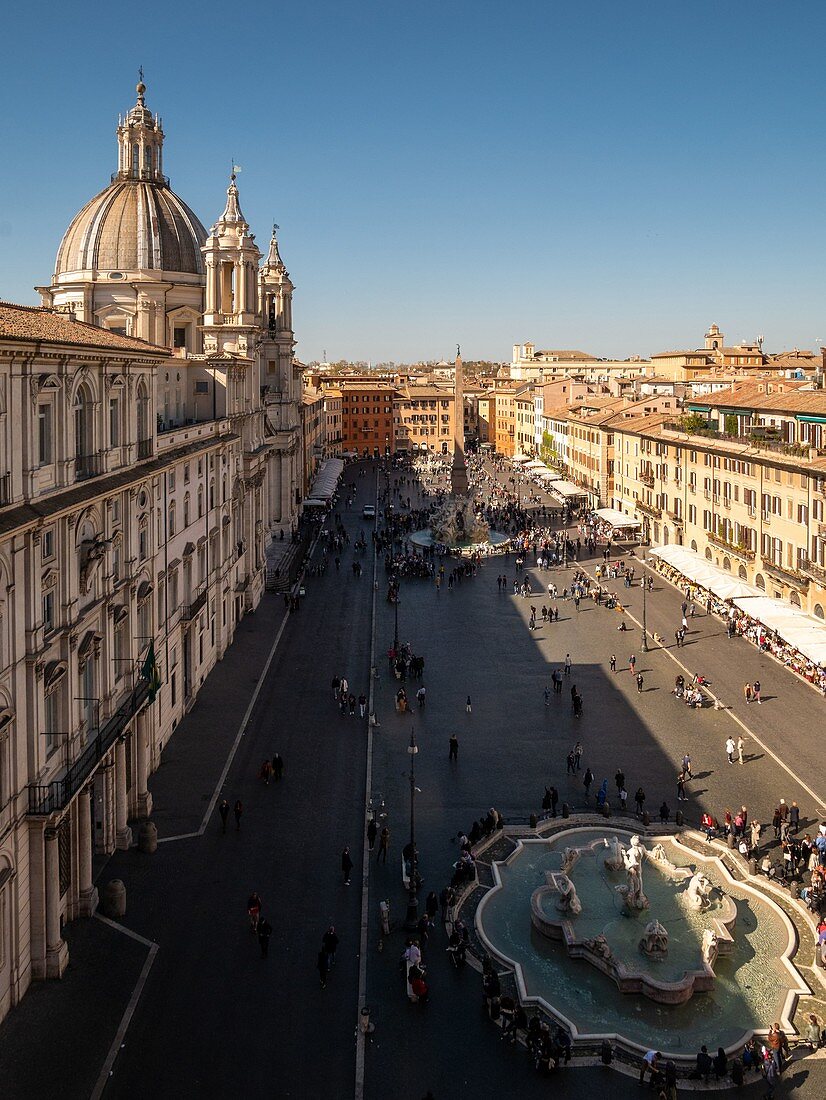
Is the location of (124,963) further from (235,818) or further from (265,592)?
(265,592)

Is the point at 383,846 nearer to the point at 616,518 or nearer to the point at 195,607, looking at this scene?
the point at 195,607

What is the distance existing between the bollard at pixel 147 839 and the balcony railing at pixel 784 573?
29.9 meters

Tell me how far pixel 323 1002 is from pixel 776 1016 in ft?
25.9

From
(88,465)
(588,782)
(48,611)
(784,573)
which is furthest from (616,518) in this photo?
(48,611)

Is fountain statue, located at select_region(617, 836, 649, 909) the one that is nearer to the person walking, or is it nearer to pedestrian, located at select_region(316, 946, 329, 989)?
the person walking

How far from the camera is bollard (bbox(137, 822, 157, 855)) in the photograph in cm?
2216

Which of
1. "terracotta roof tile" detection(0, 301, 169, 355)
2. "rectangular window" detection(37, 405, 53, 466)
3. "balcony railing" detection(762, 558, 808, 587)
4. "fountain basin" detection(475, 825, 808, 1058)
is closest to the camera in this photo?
"terracotta roof tile" detection(0, 301, 169, 355)

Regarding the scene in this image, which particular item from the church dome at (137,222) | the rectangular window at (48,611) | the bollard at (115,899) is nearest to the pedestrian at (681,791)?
the bollard at (115,899)

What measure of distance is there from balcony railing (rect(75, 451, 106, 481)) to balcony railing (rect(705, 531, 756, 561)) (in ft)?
117

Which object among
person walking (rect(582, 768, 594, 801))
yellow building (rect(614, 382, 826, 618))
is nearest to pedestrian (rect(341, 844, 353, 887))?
person walking (rect(582, 768, 594, 801))

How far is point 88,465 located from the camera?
1988cm

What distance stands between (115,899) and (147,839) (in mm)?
2646

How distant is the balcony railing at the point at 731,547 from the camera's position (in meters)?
47.6

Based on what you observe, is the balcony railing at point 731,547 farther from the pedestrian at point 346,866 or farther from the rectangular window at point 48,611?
the rectangular window at point 48,611
